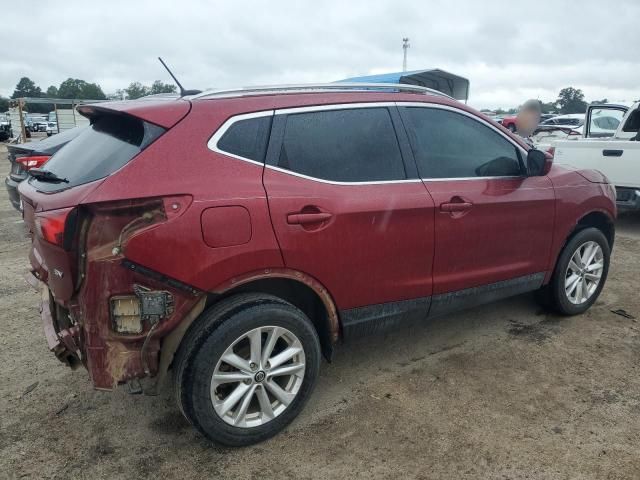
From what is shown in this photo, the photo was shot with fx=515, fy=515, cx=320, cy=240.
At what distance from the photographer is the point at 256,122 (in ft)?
8.73

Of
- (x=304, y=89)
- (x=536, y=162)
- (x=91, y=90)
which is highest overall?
(x=91, y=90)

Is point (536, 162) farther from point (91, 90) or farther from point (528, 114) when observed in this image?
point (91, 90)

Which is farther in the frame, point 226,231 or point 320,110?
point 320,110

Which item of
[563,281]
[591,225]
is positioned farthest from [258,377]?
[591,225]

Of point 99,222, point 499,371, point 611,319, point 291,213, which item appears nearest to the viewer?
point 99,222

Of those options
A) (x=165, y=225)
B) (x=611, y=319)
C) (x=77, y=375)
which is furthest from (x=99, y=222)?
(x=611, y=319)

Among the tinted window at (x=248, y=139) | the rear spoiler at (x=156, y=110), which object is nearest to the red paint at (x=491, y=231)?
the tinted window at (x=248, y=139)

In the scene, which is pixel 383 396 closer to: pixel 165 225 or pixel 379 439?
pixel 379 439

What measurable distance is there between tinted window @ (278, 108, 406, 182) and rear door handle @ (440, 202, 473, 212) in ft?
1.08

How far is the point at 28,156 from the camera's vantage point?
20.7 feet

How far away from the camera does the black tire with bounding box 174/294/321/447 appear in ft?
8.09

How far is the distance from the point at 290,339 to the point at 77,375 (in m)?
1.64

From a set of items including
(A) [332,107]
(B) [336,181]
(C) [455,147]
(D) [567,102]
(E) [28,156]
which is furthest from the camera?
(D) [567,102]

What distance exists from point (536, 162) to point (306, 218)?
1913 mm
